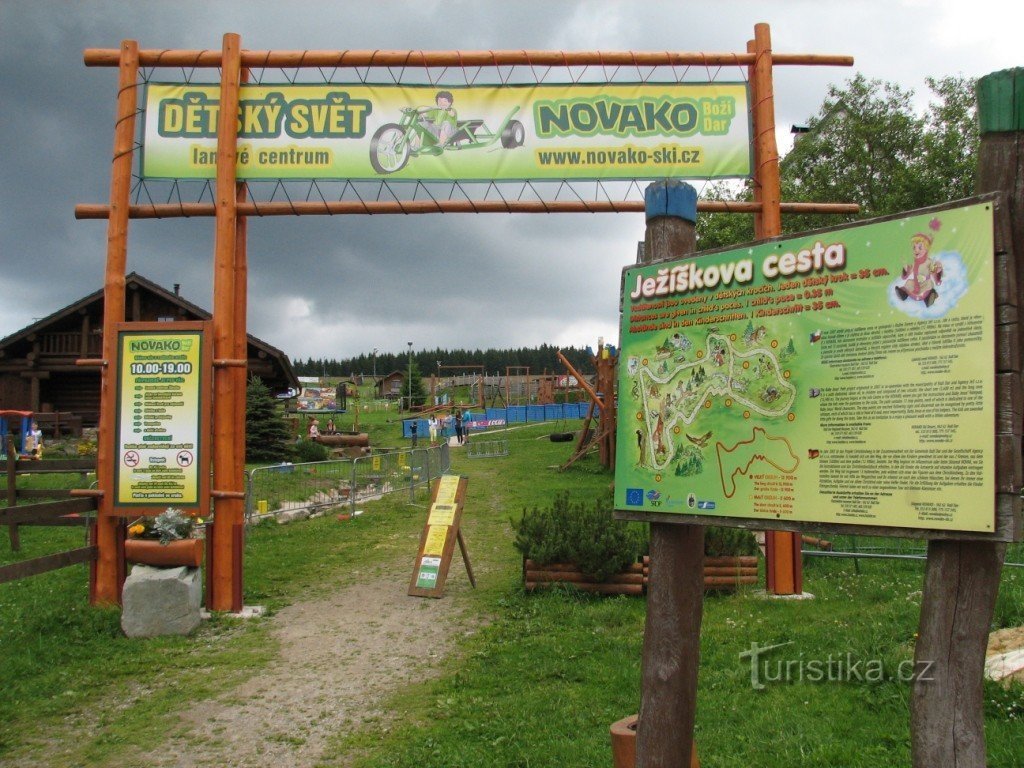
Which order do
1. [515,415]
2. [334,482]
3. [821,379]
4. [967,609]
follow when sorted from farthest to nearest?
1. [515,415]
2. [334,482]
3. [821,379]
4. [967,609]

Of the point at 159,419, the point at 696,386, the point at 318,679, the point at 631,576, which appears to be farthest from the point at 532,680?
the point at 159,419

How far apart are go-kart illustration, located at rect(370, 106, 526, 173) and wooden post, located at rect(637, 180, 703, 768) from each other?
684 centimetres

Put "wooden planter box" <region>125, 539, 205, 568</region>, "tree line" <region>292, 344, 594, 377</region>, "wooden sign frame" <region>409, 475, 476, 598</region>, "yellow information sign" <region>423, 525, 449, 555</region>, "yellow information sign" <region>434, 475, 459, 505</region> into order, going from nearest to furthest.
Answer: "wooden planter box" <region>125, 539, 205, 568</region> → "wooden sign frame" <region>409, 475, 476, 598</region> → "yellow information sign" <region>423, 525, 449, 555</region> → "yellow information sign" <region>434, 475, 459, 505</region> → "tree line" <region>292, 344, 594, 377</region>

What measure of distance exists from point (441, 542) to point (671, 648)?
691 cm

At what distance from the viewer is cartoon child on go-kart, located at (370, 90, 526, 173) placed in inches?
377

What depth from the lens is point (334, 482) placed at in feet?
68.6

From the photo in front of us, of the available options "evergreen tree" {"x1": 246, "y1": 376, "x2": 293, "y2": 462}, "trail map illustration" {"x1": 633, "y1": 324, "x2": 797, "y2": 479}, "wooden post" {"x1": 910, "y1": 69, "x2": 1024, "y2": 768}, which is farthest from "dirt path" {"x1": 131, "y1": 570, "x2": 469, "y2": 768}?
"evergreen tree" {"x1": 246, "y1": 376, "x2": 293, "y2": 462}

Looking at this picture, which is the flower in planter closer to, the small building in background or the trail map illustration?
the trail map illustration

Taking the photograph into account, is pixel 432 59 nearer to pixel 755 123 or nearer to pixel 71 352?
pixel 755 123

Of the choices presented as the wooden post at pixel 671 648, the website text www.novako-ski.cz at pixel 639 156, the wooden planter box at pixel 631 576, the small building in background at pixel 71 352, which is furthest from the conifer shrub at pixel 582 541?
the small building in background at pixel 71 352

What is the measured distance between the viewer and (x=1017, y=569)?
31.7 ft

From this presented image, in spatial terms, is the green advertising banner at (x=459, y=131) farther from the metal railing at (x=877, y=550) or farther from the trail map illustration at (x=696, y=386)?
the trail map illustration at (x=696, y=386)

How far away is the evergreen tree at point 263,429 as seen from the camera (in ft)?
Result: 99.2

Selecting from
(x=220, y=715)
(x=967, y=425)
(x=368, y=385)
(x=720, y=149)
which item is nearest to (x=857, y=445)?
(x=967, y=425)
